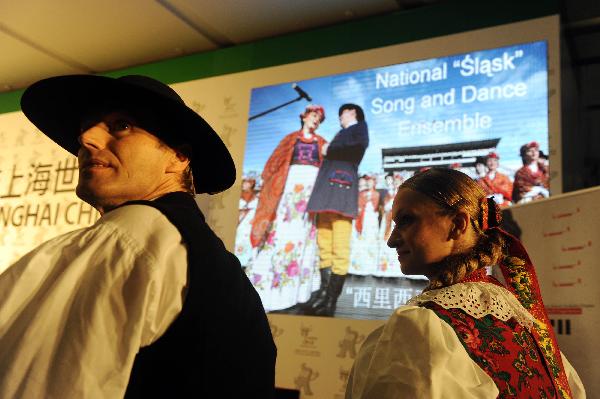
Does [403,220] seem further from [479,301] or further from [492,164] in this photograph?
[492,164]

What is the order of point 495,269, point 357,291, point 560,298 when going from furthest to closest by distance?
point 357,291
point 495,269
point 560,298

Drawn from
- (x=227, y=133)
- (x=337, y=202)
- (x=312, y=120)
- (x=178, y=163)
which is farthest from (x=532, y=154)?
(x=178, y=163)

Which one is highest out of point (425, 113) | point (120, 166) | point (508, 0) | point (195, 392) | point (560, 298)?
point (508, 0)

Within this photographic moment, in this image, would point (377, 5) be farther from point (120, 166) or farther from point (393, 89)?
point (120, 166)

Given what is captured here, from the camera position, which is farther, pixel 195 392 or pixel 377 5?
pixel 377 5

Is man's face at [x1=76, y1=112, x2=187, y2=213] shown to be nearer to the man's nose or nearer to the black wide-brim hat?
the black wide-brim hat

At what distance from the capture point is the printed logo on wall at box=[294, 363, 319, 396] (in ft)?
10.3

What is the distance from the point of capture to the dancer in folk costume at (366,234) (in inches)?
122

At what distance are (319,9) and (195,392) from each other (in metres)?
2.97

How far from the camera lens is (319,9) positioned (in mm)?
3580

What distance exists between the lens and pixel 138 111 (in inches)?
50.3

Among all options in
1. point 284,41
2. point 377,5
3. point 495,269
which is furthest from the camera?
point 284,41

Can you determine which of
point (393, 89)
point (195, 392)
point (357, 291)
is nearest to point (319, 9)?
point (393, 89)

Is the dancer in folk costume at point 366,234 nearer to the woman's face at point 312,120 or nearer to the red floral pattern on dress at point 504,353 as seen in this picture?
the woman's face at point 312,120
